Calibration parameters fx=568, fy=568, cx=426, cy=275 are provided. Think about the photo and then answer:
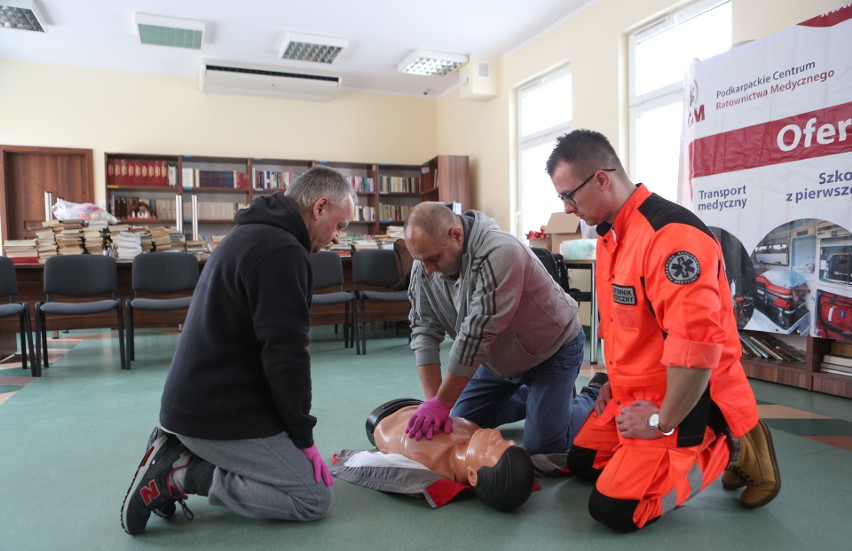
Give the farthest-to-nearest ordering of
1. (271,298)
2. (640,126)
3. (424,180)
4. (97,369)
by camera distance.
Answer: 1. (424,180)
2. (640,126)
3. (97,369)
4. (271,298)

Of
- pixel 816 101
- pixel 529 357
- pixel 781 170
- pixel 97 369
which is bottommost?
pixel 97 369

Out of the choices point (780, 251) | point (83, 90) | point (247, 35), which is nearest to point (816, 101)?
point (780, 251)

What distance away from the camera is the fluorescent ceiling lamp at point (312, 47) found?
6421mm

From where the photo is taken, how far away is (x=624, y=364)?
1592 mm

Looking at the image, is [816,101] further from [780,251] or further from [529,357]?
[529,357]

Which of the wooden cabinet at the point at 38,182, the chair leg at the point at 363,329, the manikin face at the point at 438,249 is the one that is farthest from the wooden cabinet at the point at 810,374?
the wooden cabinet at the point at 38,182

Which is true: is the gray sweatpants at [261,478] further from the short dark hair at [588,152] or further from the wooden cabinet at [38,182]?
the wooden cabinet at [38,182]

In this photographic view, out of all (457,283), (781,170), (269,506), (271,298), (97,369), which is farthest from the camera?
(97,369)

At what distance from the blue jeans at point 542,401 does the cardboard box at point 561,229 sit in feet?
10.5

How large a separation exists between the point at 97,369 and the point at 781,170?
4.65 m

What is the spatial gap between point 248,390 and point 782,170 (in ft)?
10.3

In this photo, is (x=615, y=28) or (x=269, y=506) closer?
(x=269, y=506)

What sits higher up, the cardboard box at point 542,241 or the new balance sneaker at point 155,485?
the cardboard box at point 542,241

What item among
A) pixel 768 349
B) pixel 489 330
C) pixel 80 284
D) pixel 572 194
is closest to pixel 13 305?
pixel 80 284
